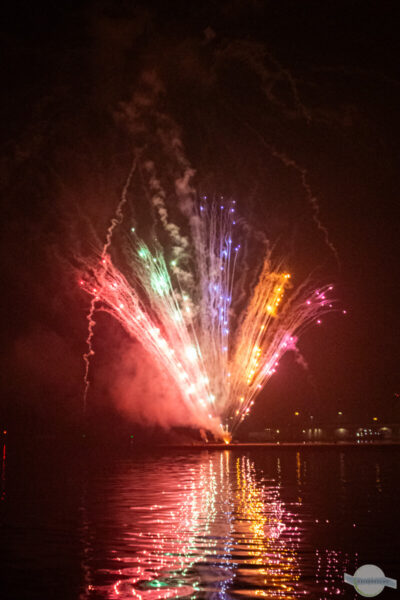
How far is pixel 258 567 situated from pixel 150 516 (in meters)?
4.51

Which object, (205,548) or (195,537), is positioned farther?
(195,537)

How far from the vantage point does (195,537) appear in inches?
372

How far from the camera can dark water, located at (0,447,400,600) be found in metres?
6.74

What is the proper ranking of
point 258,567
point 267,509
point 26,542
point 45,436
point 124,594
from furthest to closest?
point 45,436 → point 267,509 → point 26,542 → point 258,567 → point 124,594

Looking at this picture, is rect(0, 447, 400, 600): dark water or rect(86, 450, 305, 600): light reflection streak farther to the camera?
rect(0, 447, 400, 600): dark water

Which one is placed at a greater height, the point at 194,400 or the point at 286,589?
the point at 194,400

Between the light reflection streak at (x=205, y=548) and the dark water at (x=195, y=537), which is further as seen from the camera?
the dark water at (x=195, y=537)

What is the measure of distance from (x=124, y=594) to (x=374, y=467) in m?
19.8

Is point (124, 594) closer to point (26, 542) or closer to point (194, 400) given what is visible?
point (26, 542)

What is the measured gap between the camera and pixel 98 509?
12758mm

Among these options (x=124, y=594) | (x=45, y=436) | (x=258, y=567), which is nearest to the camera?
(x=124, y=594)

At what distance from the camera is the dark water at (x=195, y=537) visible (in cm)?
674

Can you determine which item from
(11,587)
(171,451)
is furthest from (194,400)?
(11,587)

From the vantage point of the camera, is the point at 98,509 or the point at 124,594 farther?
the point at 98,509
